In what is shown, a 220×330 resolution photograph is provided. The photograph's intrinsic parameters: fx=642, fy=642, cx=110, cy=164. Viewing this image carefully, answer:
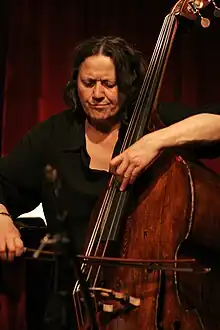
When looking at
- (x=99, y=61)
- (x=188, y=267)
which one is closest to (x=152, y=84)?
(x=99, y=61)

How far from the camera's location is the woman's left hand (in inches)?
49.1

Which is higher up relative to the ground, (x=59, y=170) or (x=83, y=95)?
(x=83, y=95)

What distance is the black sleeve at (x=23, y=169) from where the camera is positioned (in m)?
1.47

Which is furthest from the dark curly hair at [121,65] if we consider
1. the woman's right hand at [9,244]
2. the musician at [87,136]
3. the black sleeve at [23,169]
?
the woman's right hand at [9,244]

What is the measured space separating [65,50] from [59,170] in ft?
2.01

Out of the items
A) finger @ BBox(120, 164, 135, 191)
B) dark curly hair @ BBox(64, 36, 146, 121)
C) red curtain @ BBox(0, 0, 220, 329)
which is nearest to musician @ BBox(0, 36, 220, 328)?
dark curly hair @ BBox(64, 36, 146, 121)

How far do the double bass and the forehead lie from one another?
24 centimetres

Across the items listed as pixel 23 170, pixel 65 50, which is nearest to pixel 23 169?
pixel 23 170

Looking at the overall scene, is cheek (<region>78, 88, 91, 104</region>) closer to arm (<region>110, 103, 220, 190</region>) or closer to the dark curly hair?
the dark curly hair

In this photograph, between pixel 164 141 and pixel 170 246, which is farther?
pixel 164 141

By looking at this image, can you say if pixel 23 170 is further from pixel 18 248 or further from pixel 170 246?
pixel 170 246

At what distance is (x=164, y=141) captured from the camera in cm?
128

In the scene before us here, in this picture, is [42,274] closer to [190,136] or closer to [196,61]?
[190,136]

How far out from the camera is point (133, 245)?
1.21m
